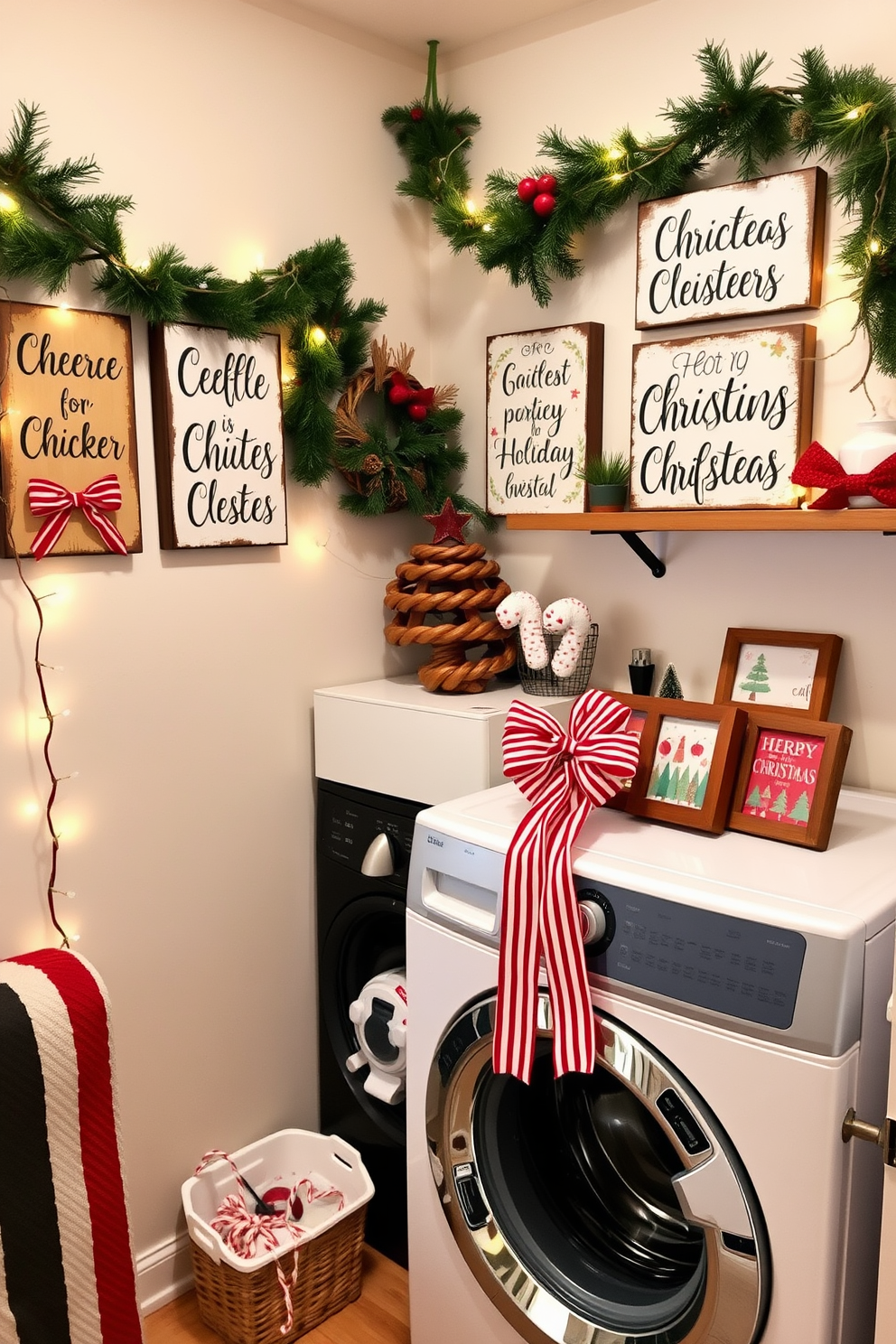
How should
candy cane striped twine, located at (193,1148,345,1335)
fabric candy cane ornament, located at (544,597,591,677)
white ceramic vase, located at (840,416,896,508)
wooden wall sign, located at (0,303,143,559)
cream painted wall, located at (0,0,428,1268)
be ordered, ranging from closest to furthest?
1. white ceramic vase, located at (840,416,896,508)
2. wooden wall sign, located at (0,303,143,559)
3. cream painted wall, located at (0,0,428,1268)
4. candy cane striped twine, located at (193,1148,345,1335)
5. fabric candy cane ornament, located at (544,597,591,677)

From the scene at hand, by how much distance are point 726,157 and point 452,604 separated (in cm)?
92

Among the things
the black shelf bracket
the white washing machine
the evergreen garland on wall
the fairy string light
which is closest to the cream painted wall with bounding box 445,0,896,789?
the black shelf bracket

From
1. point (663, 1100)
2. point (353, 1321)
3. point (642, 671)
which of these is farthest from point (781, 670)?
point (353, 1321)

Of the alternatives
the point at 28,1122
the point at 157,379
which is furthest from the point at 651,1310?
the point at 157,379

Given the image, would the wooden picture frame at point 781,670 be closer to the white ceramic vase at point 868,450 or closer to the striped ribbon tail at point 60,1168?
the white ceramic vase at point 868,450

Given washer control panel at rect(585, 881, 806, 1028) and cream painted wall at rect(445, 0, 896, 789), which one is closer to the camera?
washer control panel at rect(585, 881, 806, 1028)

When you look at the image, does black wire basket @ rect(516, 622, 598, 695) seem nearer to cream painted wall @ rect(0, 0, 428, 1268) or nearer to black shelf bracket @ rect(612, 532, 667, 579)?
black shelf bracket @ rect(612, 532, 667, 579)

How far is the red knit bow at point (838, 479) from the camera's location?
1542 millimetres

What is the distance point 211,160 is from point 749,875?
5.09 feet

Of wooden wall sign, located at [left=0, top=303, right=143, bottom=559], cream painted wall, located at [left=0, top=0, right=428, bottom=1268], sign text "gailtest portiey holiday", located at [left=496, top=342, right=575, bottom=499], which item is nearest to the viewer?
wooden wall sign, located at [left=0, top=303, right=143, bottom=559]

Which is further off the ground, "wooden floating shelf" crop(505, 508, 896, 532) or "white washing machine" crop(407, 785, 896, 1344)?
"wooden floating shelf" crop(505, 508, 896, 532)

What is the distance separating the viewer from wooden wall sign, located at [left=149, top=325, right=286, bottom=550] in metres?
1.91

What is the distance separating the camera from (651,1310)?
150 centimetres

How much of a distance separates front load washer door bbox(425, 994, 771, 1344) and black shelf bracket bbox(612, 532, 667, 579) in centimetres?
89
